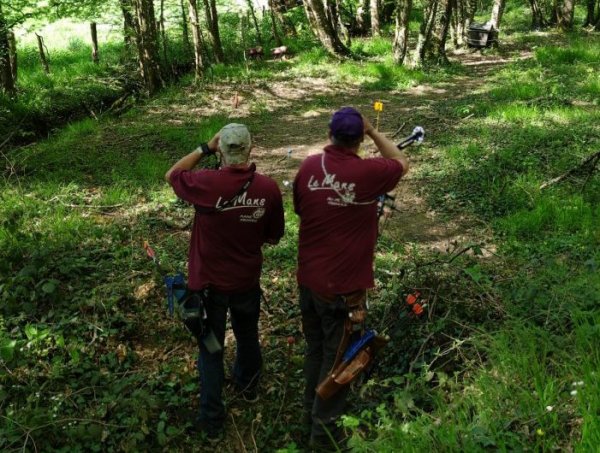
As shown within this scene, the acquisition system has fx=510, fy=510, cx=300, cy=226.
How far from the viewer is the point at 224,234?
3.68 meters

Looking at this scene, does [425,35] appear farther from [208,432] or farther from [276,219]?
[208,432]

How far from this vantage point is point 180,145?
10227 mm

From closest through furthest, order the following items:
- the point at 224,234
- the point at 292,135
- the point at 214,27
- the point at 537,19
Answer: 1. the point at 224,234
2. the point at 292,135
3. the point at 214,27
4. the point at 537,19

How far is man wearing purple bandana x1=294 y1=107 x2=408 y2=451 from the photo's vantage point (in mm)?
3338

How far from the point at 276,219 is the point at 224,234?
0.41m

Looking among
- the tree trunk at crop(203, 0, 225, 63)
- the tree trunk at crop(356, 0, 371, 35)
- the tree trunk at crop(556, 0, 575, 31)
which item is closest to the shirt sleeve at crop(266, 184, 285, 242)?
the tree trunk at crop(203, 0, 225, 63)

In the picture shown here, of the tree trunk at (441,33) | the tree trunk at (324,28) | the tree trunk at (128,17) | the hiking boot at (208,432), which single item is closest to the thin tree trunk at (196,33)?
the tree trunk at (128,17)

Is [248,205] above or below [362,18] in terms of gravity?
below

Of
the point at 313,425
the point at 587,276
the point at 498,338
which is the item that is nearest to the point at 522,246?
the point at 587,276

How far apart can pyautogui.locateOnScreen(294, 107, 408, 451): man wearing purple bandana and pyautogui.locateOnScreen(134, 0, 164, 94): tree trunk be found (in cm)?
1116

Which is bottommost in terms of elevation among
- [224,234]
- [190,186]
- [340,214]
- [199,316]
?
[199,316]

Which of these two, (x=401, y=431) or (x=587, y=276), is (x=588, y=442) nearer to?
(x=401, y=431)

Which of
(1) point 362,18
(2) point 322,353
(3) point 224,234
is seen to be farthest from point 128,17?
(2) point 322,353

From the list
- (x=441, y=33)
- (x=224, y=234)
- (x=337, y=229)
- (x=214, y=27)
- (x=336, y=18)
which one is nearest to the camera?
(x=337, y=229)
